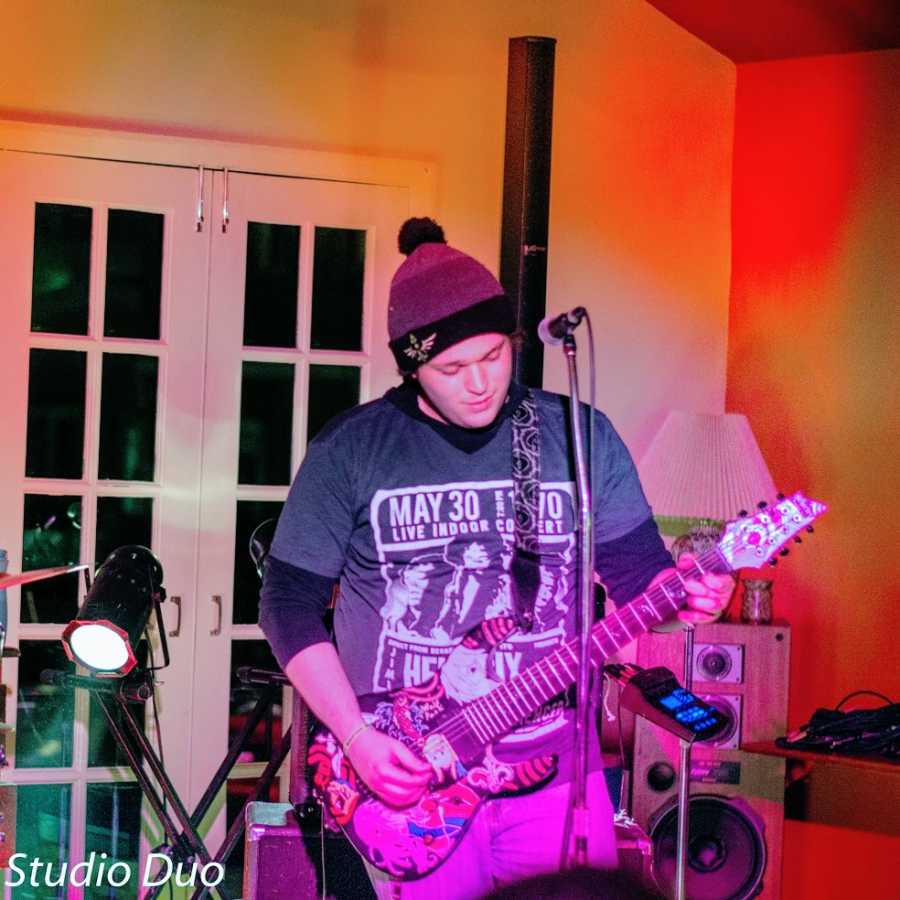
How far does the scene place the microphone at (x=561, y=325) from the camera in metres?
2.00

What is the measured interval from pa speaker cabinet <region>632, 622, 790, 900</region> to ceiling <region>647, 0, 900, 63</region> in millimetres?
1763

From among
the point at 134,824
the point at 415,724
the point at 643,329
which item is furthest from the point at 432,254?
the point at 134,824

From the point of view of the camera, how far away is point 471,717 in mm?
2445

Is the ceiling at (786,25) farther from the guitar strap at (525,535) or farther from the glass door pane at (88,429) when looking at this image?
the guitar strap at (525,535)

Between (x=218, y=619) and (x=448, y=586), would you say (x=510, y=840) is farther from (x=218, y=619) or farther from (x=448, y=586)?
(x=218, y=619)

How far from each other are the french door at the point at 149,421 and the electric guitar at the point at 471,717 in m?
1.65

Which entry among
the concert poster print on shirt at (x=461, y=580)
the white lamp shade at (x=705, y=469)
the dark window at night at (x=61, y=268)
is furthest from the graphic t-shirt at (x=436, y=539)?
the dark window at night at (x=61, y=268)

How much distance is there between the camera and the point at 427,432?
2541 millimetres

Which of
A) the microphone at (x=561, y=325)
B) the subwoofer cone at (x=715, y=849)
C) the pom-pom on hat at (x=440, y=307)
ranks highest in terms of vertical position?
the pom-pom on hat at (x=440, y=307)

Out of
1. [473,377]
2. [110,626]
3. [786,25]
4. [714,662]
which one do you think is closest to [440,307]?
[473,377]

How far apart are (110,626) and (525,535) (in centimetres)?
129

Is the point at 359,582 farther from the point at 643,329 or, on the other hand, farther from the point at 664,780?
the point at 643,329

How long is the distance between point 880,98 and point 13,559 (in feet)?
9.63

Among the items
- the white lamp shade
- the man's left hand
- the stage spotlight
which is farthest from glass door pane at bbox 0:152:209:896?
the man's left hand
